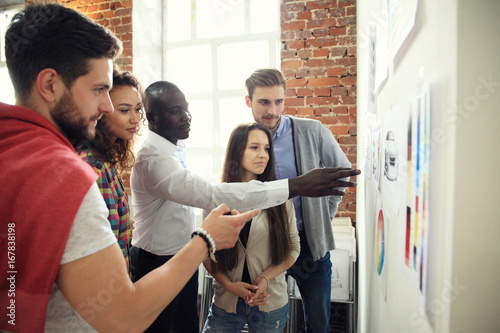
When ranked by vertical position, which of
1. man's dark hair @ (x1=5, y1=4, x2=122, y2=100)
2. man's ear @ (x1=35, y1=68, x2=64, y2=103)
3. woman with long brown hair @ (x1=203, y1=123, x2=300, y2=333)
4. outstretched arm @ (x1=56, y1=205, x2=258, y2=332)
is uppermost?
man's dark hair @ (x1=5, y1=4, x2=122, y2=100)

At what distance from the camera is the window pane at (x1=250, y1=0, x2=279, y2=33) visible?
3.10 m

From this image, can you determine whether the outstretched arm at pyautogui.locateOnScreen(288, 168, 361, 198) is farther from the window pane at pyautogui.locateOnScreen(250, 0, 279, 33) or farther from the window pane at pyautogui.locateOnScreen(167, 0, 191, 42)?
the window pane at pyautogui.locateOnScreen(167, 0, 191, 42)

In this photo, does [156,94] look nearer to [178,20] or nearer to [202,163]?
[202,163]

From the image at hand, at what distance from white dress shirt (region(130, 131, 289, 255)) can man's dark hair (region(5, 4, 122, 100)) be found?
634mm

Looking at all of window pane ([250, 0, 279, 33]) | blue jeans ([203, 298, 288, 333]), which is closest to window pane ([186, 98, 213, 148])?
window pane ([250, 0, 279, 33])

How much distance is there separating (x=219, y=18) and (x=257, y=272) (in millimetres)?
2906

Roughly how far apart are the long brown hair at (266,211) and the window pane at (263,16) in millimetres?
2017

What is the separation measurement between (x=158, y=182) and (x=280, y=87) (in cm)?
87

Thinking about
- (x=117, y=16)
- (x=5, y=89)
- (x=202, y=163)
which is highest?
(x=117, y=16)

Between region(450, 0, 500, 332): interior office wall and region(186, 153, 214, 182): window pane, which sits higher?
region(450, 0, 500, 332): interior office wall

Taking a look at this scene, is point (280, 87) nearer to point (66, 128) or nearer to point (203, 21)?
point (66, 128)

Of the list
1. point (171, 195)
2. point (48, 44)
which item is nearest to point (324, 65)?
point (171, 195)

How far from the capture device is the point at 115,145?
1.38 m

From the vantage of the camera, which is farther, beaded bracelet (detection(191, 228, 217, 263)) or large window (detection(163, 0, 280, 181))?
large window (detection(163, 0, 280, 181))
